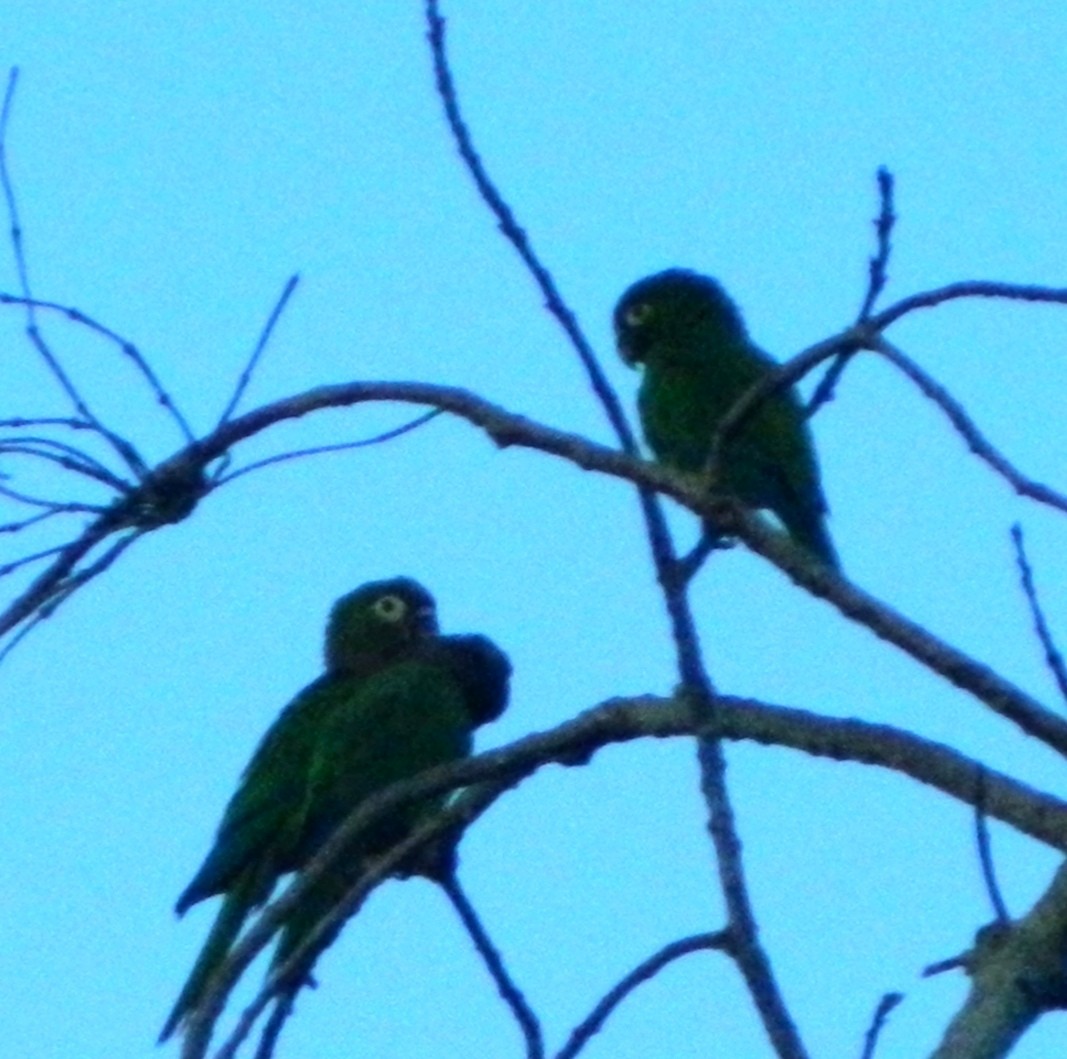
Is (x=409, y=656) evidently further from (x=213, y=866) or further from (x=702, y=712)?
(x=702, y=712)

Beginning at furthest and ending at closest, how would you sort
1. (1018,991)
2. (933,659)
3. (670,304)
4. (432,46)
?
1. (670,304)
2. (432,46)
3. (933,659)
4. (1018,991)

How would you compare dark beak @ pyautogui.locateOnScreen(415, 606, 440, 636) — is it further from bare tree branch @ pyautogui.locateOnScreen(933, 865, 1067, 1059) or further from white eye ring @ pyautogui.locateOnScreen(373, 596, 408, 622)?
bare tree branch @ pyautogui.locateOnScreen(933, 865, 1067, 1059)

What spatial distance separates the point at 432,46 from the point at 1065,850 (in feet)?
4.51

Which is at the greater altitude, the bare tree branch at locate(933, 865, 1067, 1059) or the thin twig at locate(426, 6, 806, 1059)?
the thin twig at locate(426, 6, 806, 1059)

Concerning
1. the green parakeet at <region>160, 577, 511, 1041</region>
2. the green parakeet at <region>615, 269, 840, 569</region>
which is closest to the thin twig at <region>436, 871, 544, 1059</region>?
the green parakeet at <region>160, 577, 511, 1041</region>

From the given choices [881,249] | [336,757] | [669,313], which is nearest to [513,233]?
[881,249]

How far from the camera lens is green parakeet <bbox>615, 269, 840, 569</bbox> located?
691cm

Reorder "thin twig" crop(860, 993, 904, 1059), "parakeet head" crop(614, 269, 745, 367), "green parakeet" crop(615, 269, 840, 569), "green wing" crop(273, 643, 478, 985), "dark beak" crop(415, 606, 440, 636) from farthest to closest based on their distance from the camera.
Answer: "parakeet head" crop(614, 269, 745, 367), "dark beak" crop(415, 606, 440, 636), "green parakeet" crop(615, 269, 840, 569), "green wing" crop(273, 643, 478, 985), "thin twig" crop(860, 993, 904, 1059)

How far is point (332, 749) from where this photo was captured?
6125mm

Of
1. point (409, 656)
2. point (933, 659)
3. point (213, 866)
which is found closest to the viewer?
point (933, 659)

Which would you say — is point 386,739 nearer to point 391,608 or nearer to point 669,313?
point 391,608

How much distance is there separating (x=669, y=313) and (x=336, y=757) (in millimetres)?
2538

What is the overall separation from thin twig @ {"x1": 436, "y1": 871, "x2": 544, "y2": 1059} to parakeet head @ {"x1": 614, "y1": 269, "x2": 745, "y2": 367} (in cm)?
440

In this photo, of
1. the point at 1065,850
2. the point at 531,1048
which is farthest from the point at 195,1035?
the point at 1065,850
